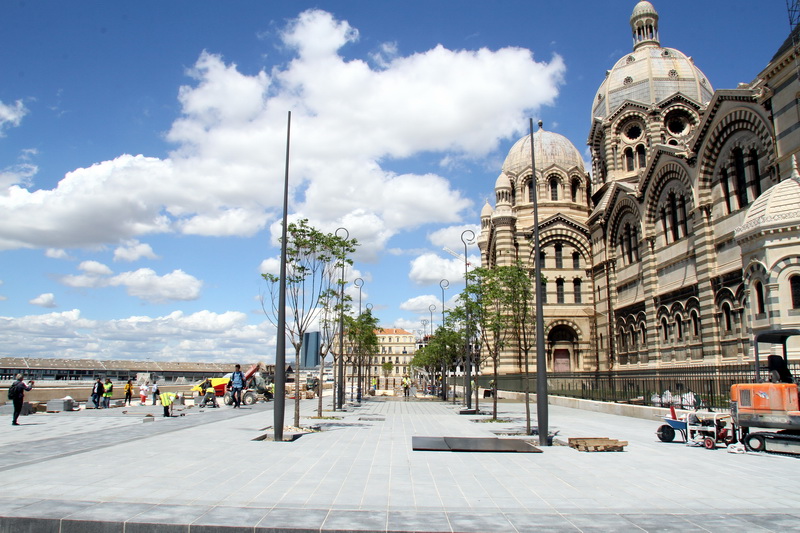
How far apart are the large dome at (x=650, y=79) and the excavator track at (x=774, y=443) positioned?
39000mm

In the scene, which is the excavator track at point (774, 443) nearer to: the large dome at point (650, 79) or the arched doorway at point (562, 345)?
the arched doorway at point (562, 345)

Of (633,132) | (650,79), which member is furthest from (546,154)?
(650,79)

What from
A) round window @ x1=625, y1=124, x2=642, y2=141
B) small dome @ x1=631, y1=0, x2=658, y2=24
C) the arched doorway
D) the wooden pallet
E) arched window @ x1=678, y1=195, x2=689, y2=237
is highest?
small dome @ x1=631, y1=0, x2=658, y2=24

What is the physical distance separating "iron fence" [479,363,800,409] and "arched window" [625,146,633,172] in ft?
70.8

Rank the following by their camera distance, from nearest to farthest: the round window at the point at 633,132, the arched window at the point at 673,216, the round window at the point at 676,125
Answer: the arched window at the point at 673,216, the round window at the point at 676,125, the round window at the point at 633,132

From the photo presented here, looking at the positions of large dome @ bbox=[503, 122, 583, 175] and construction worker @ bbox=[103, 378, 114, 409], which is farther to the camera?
large dome @ bbox=[503, 122, 583, 175]

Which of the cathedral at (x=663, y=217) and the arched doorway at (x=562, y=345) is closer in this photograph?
the cathedral at (x=663, y=217)

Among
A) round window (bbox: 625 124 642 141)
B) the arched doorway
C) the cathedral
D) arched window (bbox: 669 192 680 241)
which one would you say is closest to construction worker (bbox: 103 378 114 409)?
the cathedral

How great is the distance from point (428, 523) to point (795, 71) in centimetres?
2668

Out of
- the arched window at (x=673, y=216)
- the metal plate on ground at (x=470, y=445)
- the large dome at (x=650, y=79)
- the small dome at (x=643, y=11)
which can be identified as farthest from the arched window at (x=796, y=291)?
the small dome at (x=643, y=11)

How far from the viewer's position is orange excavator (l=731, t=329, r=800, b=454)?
12750mm

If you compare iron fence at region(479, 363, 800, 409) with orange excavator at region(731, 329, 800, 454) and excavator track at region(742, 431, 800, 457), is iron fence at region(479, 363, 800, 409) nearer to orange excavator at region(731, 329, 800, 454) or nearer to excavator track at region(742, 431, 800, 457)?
orange excavator at region(731, 329, 800, 454)

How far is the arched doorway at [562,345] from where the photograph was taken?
50.3 metres

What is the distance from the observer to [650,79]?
47.4m
